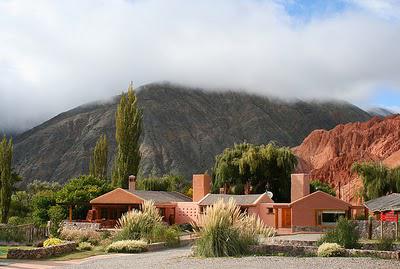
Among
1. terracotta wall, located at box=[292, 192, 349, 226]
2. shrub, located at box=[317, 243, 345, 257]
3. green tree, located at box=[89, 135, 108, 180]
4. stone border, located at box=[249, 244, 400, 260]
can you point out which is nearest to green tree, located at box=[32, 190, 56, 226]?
green tree, located at box=[89, 135, 108, 180]

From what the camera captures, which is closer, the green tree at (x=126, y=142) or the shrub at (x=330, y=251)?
the shrub at (x=330, y=251)

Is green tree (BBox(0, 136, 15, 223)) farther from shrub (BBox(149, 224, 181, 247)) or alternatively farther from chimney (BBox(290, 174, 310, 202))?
shrub (BBox(149, 224, 181, 247))

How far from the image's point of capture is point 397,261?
16594 millimetres

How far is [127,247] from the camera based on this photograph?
2105 centimetres

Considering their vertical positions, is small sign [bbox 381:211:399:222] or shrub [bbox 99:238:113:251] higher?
small sign [bbox 381:211:399:222]

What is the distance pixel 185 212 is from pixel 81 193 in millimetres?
7402

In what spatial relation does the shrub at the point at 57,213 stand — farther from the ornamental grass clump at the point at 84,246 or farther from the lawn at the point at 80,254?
the lawn at the point at 80,254

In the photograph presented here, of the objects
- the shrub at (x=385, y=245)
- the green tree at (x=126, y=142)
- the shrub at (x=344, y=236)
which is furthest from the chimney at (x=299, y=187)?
the shrub at (x=344, y=236)

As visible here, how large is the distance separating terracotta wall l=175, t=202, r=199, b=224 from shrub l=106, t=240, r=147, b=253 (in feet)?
59.6

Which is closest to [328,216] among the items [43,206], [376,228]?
[376,228]

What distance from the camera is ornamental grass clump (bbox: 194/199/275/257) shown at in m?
18.2

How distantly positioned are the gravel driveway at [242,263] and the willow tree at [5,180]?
25294 millimetres

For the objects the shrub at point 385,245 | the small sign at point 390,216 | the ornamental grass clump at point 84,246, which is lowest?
the ornamental grass clump at point 84,246

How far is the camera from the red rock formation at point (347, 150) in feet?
260
